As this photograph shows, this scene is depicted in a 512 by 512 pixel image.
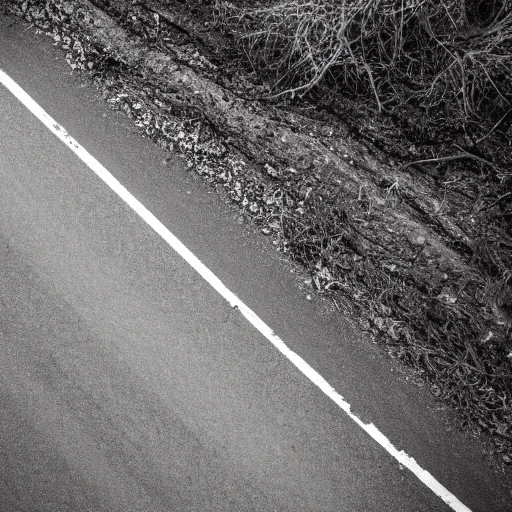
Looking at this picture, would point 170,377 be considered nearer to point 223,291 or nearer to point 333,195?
point 223,291

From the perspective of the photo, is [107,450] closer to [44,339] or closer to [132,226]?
[44,339]

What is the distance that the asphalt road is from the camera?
4742 millimetres

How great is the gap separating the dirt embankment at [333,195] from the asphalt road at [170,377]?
0.32 meters

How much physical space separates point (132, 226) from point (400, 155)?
2.95 metres

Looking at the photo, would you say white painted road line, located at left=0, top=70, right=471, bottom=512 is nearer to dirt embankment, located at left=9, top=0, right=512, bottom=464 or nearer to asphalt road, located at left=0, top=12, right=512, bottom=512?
asphalt road, located at left=0, top=12, right=512, bottom=512

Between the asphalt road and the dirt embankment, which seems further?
the dirt embankment

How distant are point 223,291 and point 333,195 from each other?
1.55 meters

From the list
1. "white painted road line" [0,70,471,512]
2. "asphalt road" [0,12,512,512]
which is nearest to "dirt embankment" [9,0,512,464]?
"asphalt road" [0,12,512,512]

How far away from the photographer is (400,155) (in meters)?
5.09

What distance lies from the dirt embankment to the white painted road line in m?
0.66

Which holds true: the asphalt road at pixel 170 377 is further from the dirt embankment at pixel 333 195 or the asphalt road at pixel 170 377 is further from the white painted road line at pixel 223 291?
the dirt embankment at pixel 333 195

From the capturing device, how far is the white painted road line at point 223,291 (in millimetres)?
4766

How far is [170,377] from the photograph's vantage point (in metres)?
4.88

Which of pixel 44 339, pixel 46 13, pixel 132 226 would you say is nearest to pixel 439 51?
pixel 132 226
